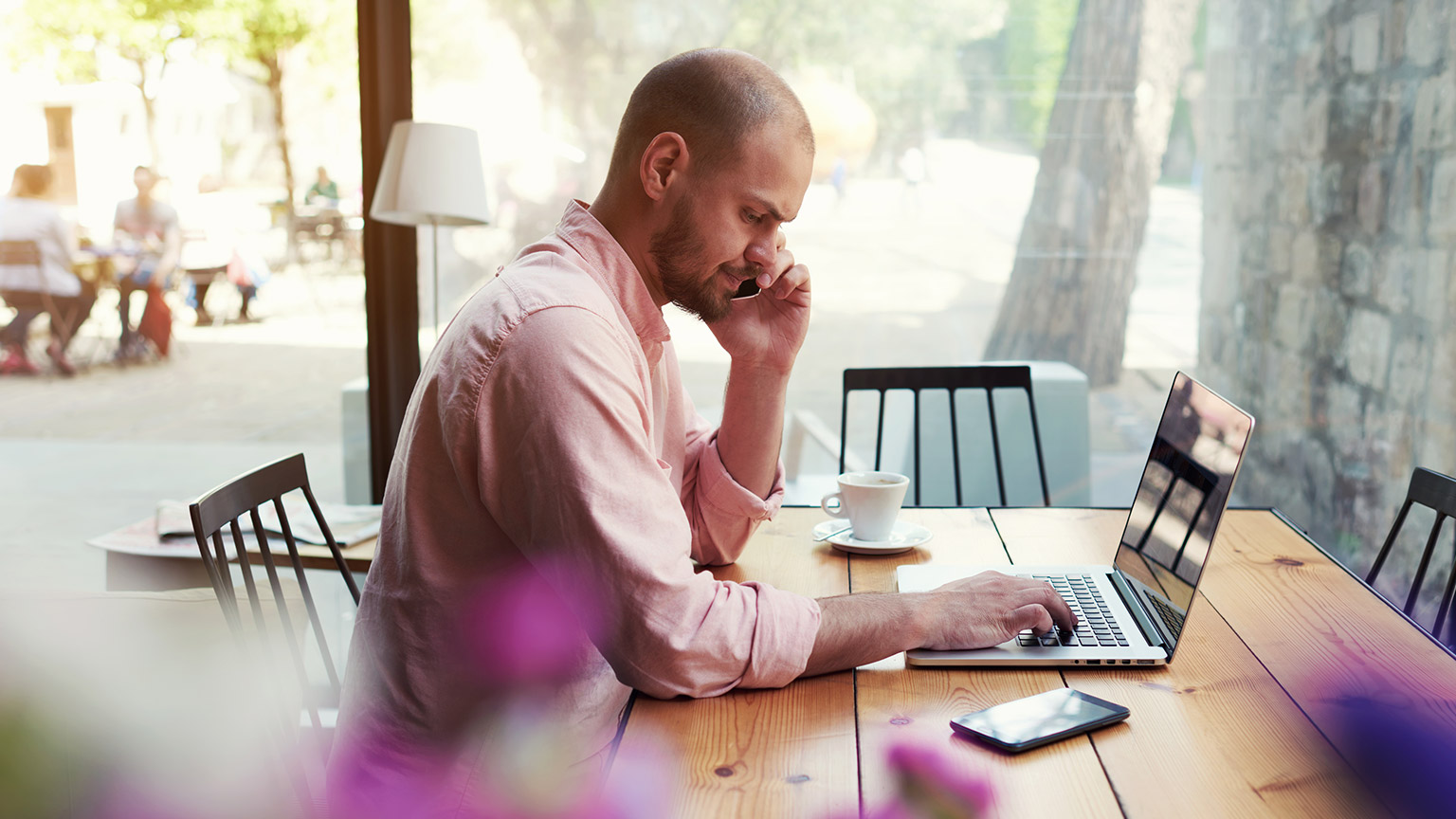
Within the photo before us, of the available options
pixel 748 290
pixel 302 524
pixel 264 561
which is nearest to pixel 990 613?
pixel 748 290

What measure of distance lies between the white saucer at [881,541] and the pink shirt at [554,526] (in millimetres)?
438

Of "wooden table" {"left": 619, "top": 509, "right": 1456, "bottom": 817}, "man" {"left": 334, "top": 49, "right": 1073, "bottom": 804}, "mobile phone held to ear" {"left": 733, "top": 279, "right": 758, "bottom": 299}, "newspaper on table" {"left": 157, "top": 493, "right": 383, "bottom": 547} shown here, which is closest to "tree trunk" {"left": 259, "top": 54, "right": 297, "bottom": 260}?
"newspaper on table" {"left": 157, "top": 493, "right": 383, "bottom": 547}

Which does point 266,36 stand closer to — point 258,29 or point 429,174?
point 258,29

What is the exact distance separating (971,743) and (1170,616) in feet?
1.07

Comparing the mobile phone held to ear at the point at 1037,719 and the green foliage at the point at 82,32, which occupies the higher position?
the green foliage at the point at 82,32

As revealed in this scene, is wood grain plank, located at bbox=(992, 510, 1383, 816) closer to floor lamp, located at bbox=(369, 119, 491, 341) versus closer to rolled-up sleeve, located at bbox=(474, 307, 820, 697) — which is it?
rolled-up sleeve, located at bbox=(474, 307, 820, 697)

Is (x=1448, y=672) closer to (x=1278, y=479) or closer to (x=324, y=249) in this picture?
(x=1278, y=479)

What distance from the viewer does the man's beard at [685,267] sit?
1.17 metres

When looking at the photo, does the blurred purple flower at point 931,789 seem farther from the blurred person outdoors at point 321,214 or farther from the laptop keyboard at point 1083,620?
the blurred person outdoors at point 321,214

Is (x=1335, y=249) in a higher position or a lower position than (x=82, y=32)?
lower

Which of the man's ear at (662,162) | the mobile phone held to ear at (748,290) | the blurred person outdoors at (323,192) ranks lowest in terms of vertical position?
A: the mobile phone held to ear at (748,290)

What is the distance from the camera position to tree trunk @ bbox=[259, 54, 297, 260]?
316 centimetres

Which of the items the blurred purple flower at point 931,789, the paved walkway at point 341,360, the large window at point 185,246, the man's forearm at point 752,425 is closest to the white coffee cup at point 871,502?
the man's forearm at point 752,425

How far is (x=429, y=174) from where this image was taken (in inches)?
109
